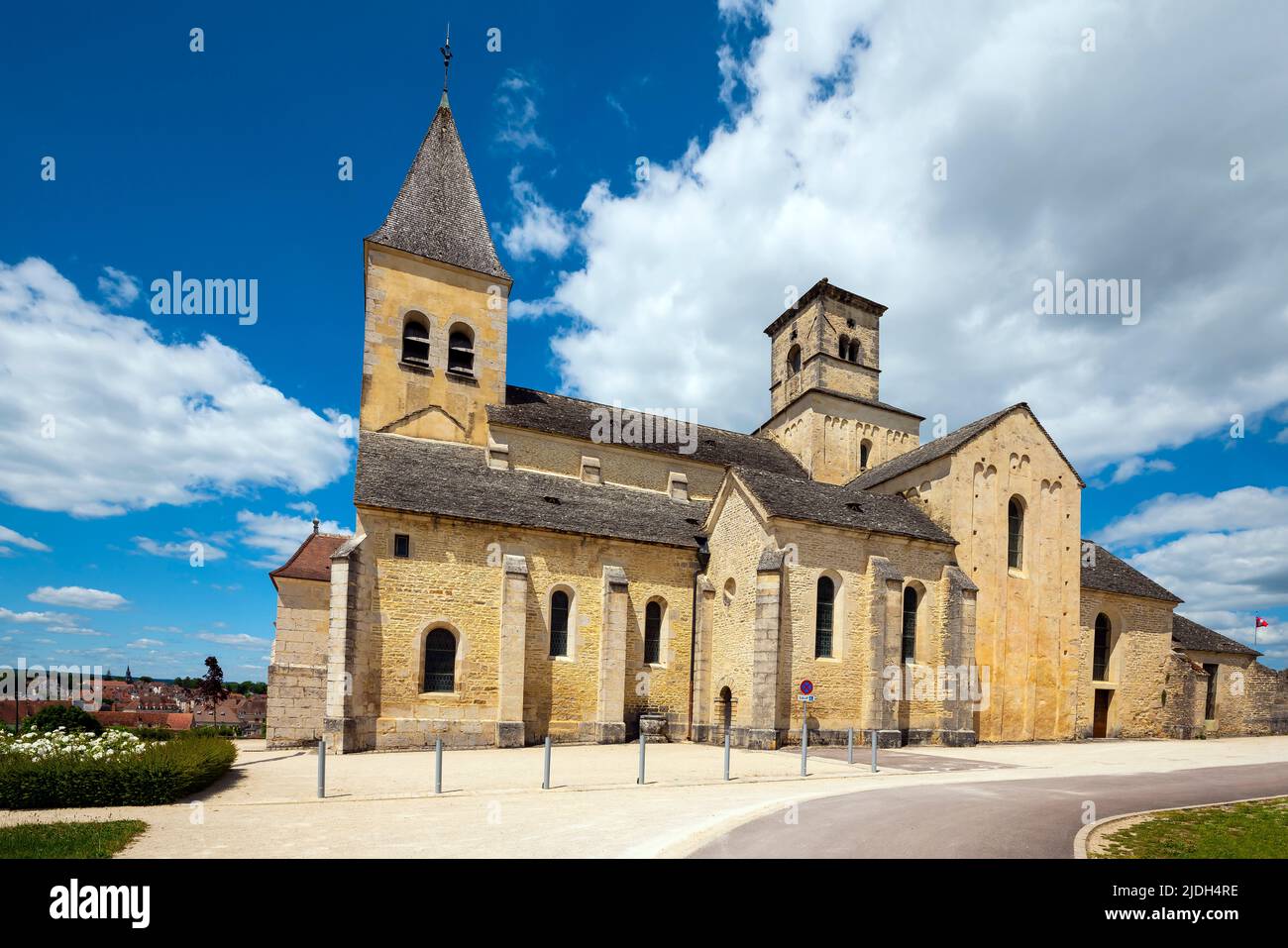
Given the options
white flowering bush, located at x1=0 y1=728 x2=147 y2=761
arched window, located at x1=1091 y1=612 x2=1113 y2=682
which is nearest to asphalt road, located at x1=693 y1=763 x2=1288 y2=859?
white flowering bush, located at x1=0 y1=728 x2=147 y2=761

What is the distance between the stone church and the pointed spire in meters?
0.11

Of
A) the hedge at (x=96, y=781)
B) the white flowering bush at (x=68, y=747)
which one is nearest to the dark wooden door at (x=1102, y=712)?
the hedge at (x=96, y=781)

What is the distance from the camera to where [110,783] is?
10.5m

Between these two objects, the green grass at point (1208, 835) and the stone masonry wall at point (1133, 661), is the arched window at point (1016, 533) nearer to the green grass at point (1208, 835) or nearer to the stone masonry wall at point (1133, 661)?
the stone masonry wall at point (1133, 661)

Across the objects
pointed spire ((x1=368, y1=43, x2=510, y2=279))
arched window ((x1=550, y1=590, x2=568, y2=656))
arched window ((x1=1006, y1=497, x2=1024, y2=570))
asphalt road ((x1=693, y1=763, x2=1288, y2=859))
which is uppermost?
pointed spire ((x1=368, y1=43, x2=510, y2=279))

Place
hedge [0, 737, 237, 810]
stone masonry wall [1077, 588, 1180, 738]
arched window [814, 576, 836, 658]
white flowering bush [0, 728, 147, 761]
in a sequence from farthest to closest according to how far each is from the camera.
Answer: stone masonry wall [1077, 588, 1180, 738] < arched window [814, 576, 836, 658] < white flowering bush [0, 728, 147, 761] < hedge [0, 737, 237, 810]

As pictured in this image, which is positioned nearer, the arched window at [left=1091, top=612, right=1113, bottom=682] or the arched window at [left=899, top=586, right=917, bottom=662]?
the arched window at [left=899, top=586, right=917, bottom=662]

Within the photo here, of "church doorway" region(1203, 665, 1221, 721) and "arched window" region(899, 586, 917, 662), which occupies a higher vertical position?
"arched window" region(899, 586, 917, 662)

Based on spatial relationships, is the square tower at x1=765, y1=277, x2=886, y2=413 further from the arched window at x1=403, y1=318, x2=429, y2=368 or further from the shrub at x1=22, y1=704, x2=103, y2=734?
the shrub at x1=22, y1=704, x2=103, y2=734

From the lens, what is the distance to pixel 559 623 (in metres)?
21.7

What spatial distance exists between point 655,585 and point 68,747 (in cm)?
1534

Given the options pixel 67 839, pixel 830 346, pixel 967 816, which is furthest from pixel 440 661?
pixel 830 346

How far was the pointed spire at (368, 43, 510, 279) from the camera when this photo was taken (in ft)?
87.2
